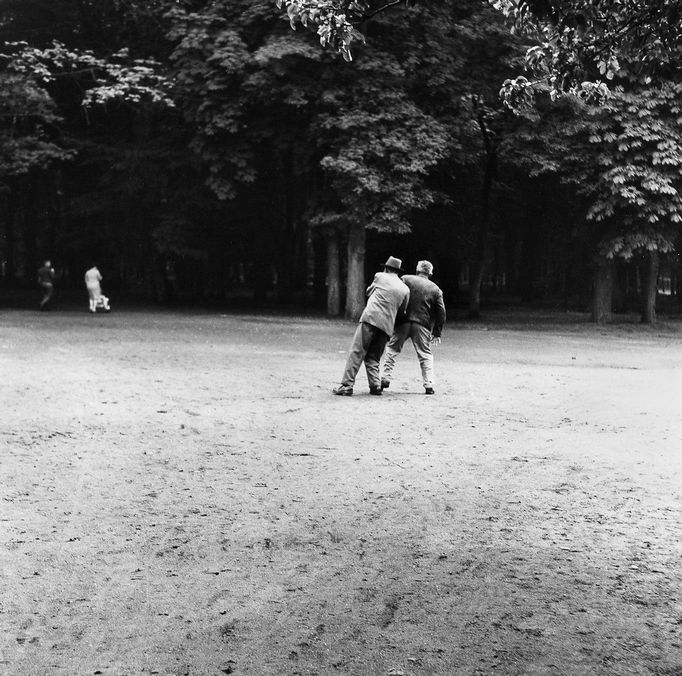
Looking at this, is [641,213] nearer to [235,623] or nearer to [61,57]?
[61,57]

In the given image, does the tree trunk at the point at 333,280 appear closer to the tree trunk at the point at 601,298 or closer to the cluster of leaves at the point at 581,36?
the tree trunk at the point at 601,298

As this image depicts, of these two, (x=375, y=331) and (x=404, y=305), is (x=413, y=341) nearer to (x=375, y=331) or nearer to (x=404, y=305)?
(x=404, y=305)

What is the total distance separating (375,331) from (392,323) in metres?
0.30

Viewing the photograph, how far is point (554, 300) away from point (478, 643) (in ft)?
170

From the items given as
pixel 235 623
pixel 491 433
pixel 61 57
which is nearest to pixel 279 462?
pixel 491 433

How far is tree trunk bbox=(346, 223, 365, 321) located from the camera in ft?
104

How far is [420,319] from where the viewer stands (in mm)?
14984

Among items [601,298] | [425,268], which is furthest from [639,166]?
[425,268]

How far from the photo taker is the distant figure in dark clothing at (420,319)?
14.8m

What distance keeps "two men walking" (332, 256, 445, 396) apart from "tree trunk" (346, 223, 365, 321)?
53.3ft

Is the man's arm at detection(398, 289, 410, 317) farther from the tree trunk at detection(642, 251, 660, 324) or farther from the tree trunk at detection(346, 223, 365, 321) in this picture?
the tree trunk at detection(642, 251, 660, 324)

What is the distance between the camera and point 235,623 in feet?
15.7

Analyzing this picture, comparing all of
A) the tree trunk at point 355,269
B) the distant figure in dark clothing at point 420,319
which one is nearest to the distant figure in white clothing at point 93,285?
the tree trunk at point 355,269

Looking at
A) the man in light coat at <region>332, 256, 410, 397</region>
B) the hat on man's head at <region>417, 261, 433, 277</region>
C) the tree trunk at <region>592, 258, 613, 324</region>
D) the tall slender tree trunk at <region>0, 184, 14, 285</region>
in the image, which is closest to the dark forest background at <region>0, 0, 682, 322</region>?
the tree trunk at <region>592, 258, 613, 324</region>
